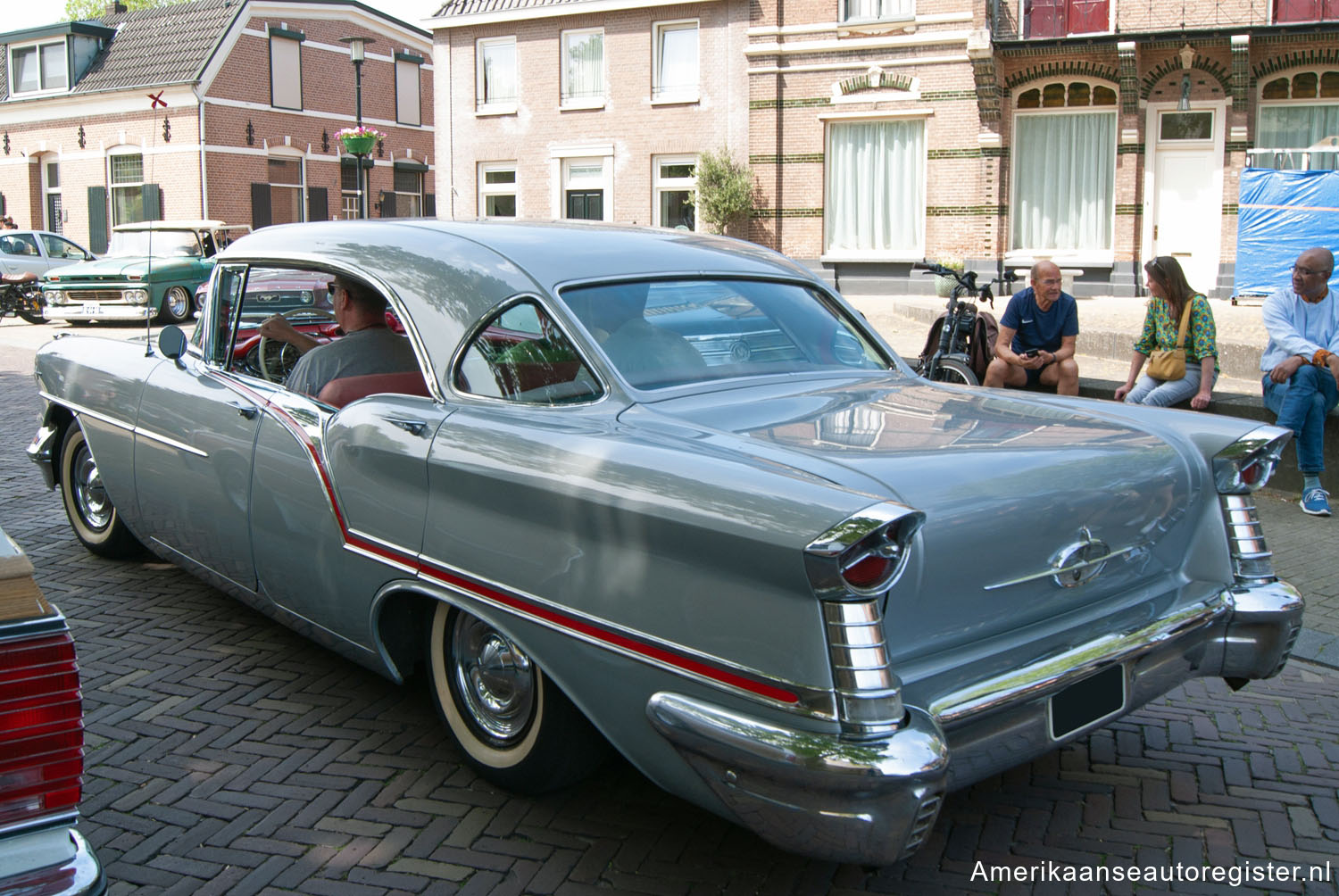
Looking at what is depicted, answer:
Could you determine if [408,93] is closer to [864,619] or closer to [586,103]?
[586,103]

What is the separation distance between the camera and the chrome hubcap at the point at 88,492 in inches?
221

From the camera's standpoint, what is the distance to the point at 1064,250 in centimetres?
2166

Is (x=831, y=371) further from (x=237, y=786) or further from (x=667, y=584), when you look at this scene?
(x=237, y=786)

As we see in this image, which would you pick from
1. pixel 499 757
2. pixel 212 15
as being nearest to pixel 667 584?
pixel 499 757

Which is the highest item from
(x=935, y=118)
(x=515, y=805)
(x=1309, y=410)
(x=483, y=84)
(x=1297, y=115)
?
(x=483, y=84)

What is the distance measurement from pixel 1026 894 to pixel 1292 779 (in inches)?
45.6

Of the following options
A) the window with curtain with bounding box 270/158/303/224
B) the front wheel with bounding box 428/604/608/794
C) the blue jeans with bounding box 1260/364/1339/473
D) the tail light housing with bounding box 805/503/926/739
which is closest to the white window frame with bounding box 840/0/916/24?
the blue jeans with bounding box 1260/364/1339/473

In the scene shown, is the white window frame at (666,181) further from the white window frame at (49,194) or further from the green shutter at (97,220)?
the white window frame at (49,194)

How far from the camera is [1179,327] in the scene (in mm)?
7434

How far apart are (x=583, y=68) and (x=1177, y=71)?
11.9m

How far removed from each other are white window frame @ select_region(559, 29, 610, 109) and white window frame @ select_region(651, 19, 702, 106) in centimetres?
111

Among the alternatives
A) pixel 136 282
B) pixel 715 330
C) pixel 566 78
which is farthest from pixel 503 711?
pixel 566 78

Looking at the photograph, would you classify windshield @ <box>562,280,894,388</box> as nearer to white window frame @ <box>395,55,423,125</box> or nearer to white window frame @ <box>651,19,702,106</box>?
white window frame @ <box>651,19,702,106</box>

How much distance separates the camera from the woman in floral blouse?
290 inches
